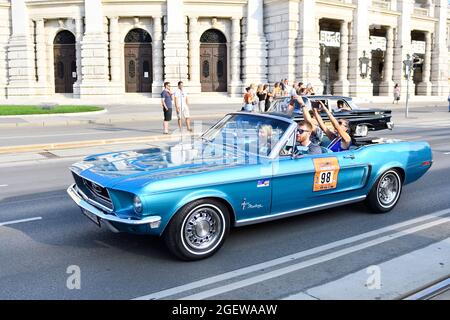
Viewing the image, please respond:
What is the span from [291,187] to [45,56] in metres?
37.0

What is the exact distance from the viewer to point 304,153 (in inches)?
225

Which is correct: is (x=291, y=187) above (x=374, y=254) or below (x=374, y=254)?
above

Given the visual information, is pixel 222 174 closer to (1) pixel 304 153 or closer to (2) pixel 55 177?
(1) pixel 304 153

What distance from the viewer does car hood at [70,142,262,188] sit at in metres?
4.64

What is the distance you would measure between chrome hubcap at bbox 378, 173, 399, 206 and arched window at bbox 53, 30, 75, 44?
3592 cm

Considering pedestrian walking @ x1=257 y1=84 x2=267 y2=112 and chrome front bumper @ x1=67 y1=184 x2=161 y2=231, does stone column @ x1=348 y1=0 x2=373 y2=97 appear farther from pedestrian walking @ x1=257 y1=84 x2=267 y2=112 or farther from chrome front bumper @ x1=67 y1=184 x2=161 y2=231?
chrome front bumper @ x1=67 y1=184 x2=161 y2=231

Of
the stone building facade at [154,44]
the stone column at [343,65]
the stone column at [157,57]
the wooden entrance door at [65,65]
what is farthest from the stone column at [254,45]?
the wooden entrance door at [65,65]

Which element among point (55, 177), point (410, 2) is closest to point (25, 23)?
point (55, 177)

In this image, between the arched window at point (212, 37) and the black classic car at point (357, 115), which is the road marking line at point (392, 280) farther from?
the arched window at point (212, 37)

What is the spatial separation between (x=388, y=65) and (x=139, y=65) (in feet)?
Result: 80.0

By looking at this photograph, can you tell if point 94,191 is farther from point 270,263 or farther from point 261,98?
point 261,98

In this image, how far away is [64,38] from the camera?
3809 cm

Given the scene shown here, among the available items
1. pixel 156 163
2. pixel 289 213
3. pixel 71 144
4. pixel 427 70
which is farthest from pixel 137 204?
pixel 427 70

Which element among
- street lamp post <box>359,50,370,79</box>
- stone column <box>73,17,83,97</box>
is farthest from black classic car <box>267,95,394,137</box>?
stone column <box>73,17,83,97</box>
